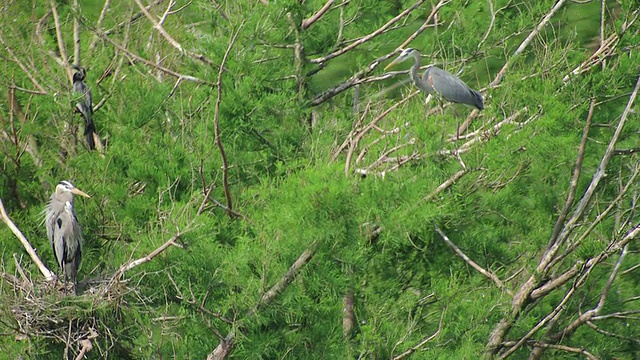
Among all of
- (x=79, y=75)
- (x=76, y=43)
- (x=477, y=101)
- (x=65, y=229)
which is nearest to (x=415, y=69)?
(x=477, y=101)

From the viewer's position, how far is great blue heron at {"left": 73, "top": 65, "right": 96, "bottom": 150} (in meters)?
8.75

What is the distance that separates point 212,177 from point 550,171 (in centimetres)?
229

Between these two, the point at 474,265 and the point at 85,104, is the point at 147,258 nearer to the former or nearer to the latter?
the point at 474,265

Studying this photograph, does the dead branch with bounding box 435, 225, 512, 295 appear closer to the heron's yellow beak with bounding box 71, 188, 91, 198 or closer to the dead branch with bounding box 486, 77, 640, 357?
the dead branch with bounding box 486, 77, 640, 357

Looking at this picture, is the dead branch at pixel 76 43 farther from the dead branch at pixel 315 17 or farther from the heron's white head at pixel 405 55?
the heron's white head at pixel 405 55

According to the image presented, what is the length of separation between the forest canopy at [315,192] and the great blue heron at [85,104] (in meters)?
0.03

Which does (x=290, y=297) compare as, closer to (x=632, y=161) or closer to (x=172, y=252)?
(x=172, y=252)

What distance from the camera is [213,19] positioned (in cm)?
841

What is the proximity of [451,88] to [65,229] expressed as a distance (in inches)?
109

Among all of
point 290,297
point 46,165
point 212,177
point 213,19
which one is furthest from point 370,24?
point 290,297

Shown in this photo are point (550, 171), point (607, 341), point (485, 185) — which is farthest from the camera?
point (607, 341)

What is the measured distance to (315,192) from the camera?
20.3 feet

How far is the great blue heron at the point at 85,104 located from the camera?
28.7 ft

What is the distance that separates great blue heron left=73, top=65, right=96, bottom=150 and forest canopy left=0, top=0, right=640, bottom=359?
0.10 ft
